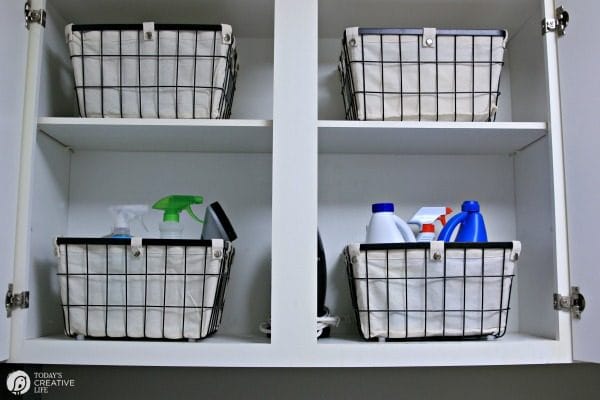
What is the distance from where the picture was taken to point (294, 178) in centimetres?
112

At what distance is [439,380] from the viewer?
1479 mm

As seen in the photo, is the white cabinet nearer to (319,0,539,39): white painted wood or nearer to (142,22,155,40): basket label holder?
(319,0,539,39): white painted wood

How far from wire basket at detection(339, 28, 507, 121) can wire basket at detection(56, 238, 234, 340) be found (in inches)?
19.0

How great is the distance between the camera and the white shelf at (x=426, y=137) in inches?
46.6

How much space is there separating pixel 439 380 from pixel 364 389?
0.69 feet

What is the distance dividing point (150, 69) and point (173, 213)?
1.09 ft

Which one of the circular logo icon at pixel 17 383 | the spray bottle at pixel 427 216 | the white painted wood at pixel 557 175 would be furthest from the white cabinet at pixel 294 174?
the circular logo icon at pixel 17 383

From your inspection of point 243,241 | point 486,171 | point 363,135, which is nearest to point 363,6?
point 363,135

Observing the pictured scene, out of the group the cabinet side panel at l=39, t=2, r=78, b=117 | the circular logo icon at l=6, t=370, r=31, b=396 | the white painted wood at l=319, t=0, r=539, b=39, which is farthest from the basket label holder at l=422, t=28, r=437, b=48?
the circular logo icon at l=6, t=370, r=31, b=396

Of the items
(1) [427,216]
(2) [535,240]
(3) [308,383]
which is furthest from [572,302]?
(3) [308,383]

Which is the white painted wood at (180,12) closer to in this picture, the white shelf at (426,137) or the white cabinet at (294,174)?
the white cabinet at (294,174)

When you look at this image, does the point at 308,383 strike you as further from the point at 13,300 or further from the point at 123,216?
the point at 13,300

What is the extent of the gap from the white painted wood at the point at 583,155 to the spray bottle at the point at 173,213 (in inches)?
32.9

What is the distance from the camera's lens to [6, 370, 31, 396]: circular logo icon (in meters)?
1.40
